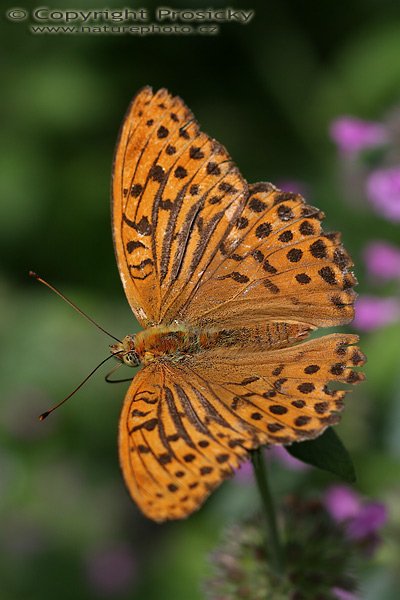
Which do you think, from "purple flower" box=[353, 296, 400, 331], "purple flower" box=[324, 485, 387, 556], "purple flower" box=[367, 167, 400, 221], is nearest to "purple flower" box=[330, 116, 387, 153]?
"purple flower" box=[367, 167, 400, 221]

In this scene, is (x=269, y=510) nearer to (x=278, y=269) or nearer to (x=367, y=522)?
(x=278, y=269)

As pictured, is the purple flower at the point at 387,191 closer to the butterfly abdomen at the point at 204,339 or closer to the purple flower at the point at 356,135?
the purple flower at the point at 356,135

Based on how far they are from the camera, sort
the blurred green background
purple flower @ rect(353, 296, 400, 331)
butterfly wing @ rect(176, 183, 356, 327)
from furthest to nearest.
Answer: the blurred green background, purple flower @ rect(353, 296, 400, 331), butterfly wing @ rect(176, 183, 356, 327)

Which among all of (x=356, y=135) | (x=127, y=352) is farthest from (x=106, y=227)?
(x=127, y=352)

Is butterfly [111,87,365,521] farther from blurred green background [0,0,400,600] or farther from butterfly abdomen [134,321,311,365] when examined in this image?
blurred green background [0,0,400,600]

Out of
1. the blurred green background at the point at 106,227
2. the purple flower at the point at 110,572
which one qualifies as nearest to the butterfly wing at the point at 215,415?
the blurred green background at the point at 106,227

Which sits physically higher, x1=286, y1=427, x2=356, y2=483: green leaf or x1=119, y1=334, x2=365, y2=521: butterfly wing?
x1=119, y1=334, x2=365, y2=521: butterfly wing
